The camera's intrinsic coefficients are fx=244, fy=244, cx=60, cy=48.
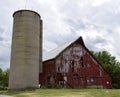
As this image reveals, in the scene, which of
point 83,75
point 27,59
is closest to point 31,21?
point 27,59

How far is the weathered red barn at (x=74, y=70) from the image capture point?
136 feet

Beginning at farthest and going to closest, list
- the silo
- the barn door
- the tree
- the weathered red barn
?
the tree → the barn door → the weathered red barn → the silo

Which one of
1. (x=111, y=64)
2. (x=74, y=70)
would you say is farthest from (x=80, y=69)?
(x=111, y=64)

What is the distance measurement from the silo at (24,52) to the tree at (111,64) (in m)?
32.0

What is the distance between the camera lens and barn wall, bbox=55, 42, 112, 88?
4181 cm

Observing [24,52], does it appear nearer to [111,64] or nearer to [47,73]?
[47,73]

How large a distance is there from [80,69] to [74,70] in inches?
49.3

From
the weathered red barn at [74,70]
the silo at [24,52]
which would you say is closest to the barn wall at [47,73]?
the weathered red barn at [74,70]

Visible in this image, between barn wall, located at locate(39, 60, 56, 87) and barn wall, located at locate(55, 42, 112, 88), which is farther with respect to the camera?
barn wall, located at locate(55, 42, 112, 88)

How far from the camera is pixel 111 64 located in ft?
225

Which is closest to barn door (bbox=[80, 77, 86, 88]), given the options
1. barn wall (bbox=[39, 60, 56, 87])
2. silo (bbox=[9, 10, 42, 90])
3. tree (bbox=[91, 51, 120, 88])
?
barn wall (bbox=[39, 60, 56, 87])

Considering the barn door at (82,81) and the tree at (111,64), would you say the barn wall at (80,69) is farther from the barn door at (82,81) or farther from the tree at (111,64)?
the tree at (111,64)

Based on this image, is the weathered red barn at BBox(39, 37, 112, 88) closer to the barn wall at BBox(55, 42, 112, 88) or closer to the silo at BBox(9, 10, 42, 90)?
the barn wall at BBox(55, 42, 112, 88)

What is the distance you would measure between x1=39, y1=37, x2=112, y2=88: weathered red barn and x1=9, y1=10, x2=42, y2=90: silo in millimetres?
7516
